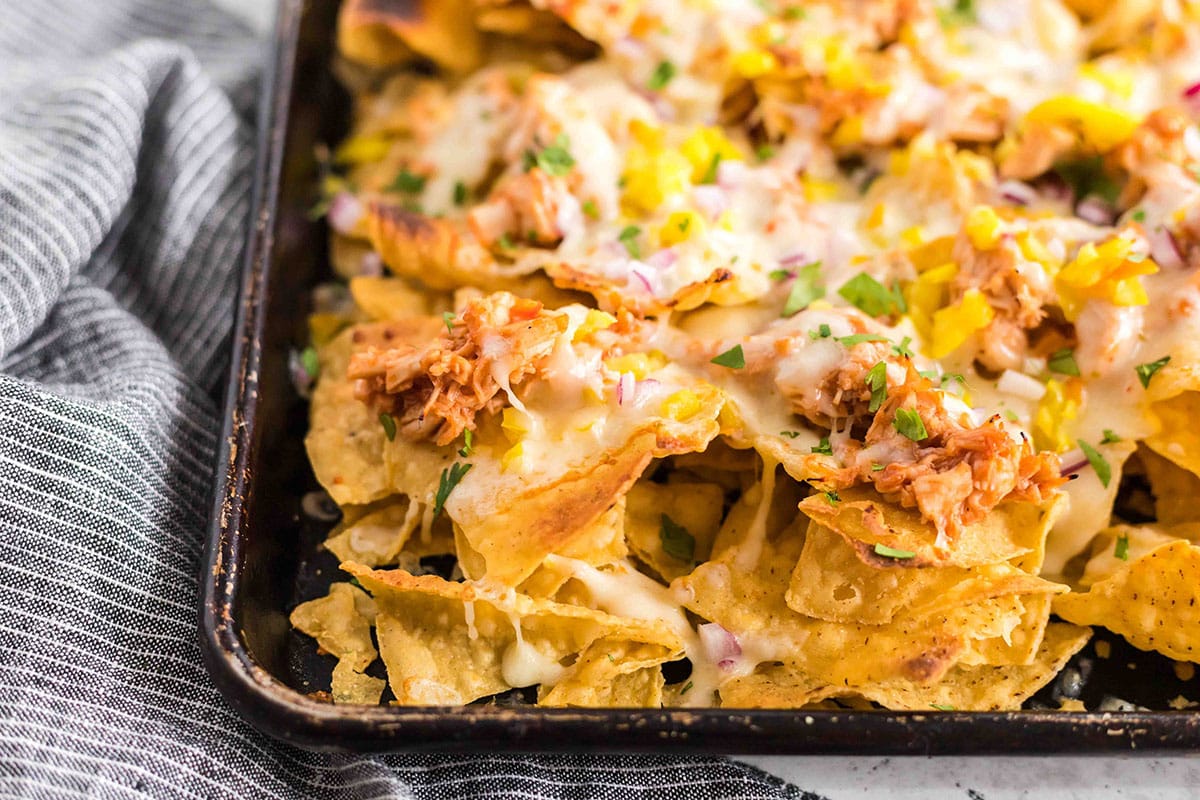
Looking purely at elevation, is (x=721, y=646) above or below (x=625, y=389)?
below

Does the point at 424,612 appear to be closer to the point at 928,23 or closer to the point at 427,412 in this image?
the point at 427,412

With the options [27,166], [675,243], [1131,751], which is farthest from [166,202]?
[1131,751]

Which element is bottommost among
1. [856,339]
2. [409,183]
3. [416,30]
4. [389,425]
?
[389,425]

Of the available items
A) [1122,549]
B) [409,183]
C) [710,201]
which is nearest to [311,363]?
[409,183]

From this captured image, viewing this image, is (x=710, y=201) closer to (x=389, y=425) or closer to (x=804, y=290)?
(x=804, y=290)

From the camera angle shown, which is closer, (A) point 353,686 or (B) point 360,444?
(A) point 353,686

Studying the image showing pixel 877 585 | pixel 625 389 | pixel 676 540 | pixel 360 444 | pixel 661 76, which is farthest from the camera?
pixel 661 76

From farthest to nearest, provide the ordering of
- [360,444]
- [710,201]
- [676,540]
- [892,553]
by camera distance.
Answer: [710,201] < [360,444] < [676,540] < [892,553]
